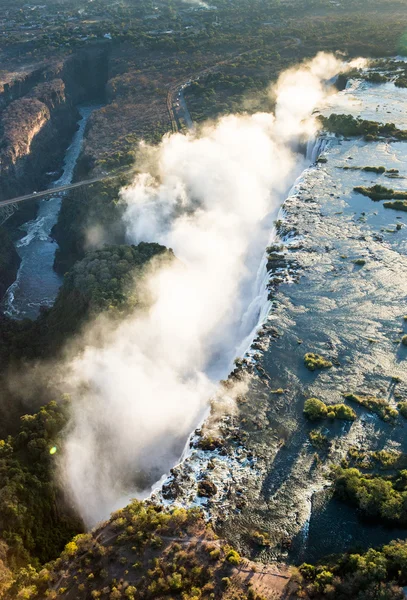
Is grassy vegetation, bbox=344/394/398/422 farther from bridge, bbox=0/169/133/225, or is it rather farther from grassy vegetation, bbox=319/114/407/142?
grassy vegetation, bbox=319/114/407/142

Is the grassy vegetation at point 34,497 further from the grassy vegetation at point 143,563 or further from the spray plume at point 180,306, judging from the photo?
the grassy vegetation at point 143,563

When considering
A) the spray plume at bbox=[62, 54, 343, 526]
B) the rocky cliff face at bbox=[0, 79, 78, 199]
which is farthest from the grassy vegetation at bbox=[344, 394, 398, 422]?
the rocky cliff face at bbox=[0, 79, 78, 199]

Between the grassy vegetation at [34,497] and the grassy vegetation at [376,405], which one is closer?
the grassy vegetation at [34,497]

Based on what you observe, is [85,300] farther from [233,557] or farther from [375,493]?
[375,493]

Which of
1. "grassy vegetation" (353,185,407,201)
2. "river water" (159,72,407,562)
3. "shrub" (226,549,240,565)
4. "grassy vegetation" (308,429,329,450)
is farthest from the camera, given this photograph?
"grassy vegetation" (353,185,407,201)

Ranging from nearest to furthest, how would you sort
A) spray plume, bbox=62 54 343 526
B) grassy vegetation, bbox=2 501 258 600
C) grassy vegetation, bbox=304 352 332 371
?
grassy vegetation, bbox=2 501 258 600, spray plume, bbox=62 54 343 526, grassy vegetation, bbox=304 352 332 371

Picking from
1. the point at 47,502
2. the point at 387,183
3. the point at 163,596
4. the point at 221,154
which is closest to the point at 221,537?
Answer: the point at 163,596

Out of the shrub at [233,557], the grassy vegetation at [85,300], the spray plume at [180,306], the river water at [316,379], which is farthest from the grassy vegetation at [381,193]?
the shrub at [233,557]
